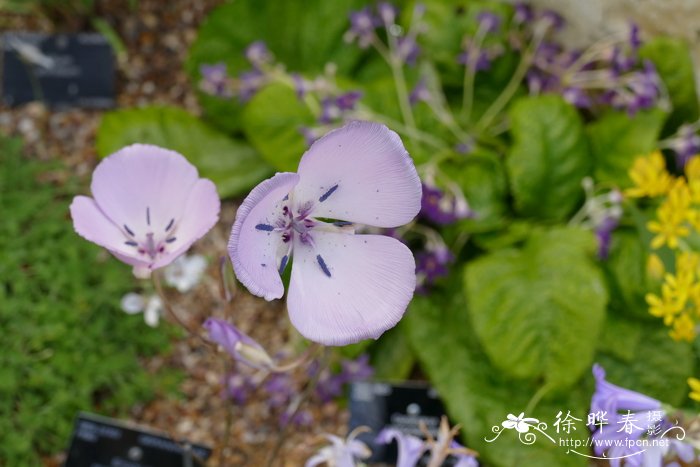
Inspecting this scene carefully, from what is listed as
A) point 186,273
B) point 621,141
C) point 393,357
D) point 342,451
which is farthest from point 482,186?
point 342,451

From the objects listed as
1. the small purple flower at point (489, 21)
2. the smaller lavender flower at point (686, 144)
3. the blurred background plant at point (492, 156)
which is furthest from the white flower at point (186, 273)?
the smaller lavender flower at point (686, 144)

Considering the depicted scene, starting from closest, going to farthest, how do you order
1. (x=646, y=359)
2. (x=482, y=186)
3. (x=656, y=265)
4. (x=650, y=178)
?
(x=656, y=265)
(x=650, y=178)
(x=646, y=359)
(x=482, y=186)

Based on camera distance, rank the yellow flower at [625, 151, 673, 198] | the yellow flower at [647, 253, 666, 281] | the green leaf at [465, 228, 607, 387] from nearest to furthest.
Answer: the yellow flower at [647, 253, 666, 281], the yellow flower at [625, 151, 673, 198], the green leaf at [465, 228, 607, 387]

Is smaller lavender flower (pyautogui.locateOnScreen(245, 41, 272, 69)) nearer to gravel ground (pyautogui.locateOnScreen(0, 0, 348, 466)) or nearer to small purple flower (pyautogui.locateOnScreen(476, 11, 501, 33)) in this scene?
gravel ground (pyautogui.locateOnScreen(0, 0, 348, 466))

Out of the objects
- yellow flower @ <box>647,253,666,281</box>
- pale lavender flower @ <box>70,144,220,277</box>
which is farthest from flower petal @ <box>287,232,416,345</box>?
yellow flower @ <box>647,253,666,281</box>

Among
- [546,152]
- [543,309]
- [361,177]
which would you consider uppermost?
[361,177]

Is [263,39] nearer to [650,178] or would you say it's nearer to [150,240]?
[650,178]

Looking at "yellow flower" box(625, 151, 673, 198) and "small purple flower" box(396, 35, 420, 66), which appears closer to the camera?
"yellow flower" box(625, 151, 673, 198)
